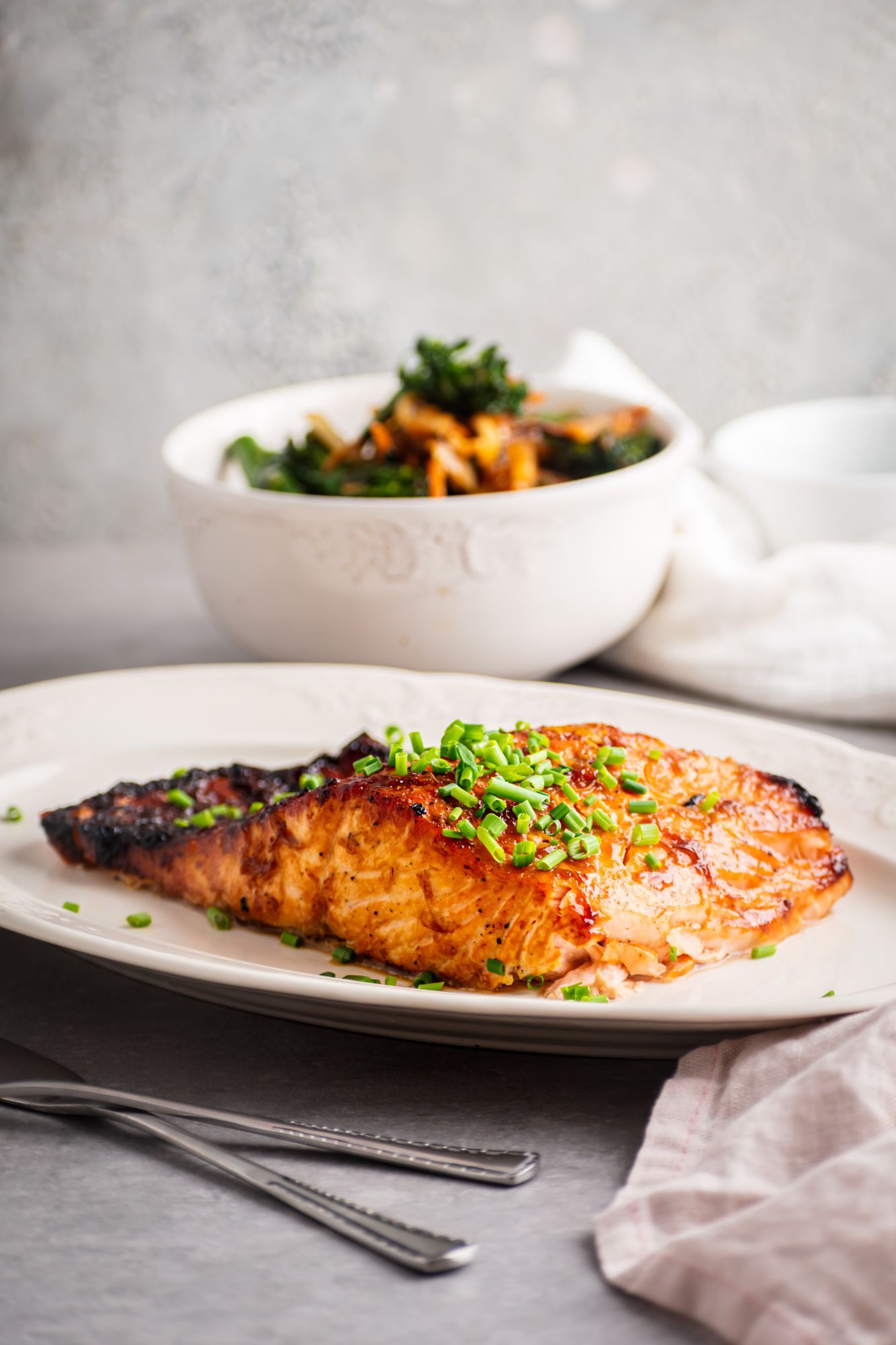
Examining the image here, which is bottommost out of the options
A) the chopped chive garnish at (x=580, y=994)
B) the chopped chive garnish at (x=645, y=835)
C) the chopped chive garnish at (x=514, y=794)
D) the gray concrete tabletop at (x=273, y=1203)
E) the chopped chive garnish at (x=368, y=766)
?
the gray concrete tabletop at (x=273, y=1203)

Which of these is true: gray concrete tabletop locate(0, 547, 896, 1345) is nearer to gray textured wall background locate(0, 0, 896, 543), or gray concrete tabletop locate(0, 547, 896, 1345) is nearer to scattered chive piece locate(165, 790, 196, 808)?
scattered chive piece locate(165, 790, 196, 808)

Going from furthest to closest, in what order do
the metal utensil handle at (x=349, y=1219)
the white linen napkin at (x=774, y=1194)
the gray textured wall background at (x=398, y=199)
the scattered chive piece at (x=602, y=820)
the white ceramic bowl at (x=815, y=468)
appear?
1. the gray textured wall background at (x=398, y=199)
2. the white ceramic bowl at (x=815, y=468)
3. the scattered chive piece at (x=602, y=820)
4. the metal utensil handle at (x=349, y=1219)
5. the white linen napkin at (x=774, y=1194)

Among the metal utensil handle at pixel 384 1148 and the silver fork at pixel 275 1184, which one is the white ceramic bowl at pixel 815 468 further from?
the silver fork at pixel 275 1184

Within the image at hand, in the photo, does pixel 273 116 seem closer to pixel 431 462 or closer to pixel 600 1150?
pixel 431 462

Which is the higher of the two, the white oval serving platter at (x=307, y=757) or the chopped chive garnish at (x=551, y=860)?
the chopped chive garnish at (x=551, y=860)

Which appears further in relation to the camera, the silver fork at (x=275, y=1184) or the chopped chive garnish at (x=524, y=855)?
the chopped chive garnish at (x=524, y=855)

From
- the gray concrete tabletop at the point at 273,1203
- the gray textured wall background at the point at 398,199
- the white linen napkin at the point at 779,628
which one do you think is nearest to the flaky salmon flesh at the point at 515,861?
the gray concrete tabletop at the point at 273,1203

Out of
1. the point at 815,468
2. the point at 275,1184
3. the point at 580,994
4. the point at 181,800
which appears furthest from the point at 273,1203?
the point at 815,468

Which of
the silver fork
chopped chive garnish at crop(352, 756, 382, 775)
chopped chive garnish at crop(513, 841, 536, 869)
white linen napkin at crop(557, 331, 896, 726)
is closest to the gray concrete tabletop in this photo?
the silver fork

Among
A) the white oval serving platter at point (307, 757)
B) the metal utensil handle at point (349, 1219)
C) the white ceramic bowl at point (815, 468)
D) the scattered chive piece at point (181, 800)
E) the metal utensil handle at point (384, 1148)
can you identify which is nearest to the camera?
the metal utensil handle at point (349, 1219)
